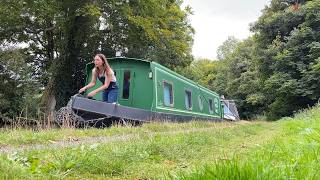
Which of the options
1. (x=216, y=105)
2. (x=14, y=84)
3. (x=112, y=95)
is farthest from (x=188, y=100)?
(x=14, y=84)

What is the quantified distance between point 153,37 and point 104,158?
16.2m

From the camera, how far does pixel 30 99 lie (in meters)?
17.4

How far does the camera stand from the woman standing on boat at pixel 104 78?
8852 millimetres

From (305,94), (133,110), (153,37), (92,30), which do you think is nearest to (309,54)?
(305,94)

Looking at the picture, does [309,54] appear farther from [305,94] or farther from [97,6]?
[97,6]

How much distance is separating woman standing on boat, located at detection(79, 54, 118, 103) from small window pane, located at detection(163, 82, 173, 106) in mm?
3177

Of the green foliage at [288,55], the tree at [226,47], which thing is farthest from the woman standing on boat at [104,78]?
the tree at [226,47]

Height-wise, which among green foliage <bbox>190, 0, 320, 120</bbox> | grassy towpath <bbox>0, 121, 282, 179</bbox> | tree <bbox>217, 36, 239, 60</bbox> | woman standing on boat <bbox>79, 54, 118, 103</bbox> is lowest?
grassy towpath <bbox>0, 121, 282, 179</bbox>

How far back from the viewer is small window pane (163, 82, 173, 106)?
12.7 meters

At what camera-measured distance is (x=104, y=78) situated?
9203mm

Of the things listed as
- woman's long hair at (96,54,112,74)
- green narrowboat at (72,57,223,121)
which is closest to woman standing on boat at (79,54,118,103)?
woman's long hair at (96,54,112,74)

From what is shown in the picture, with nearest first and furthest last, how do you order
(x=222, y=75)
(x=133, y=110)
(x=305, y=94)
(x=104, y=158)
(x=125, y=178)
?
(x=125, y=178), (x=104, y=158), (x=133, y=110), (x=305, y=94), (x=222, y=75)

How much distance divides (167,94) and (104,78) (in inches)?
161

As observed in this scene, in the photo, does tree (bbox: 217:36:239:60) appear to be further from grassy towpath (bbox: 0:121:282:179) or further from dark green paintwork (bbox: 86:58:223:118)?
grassy towpath (bbox: 0:121:282:179)
